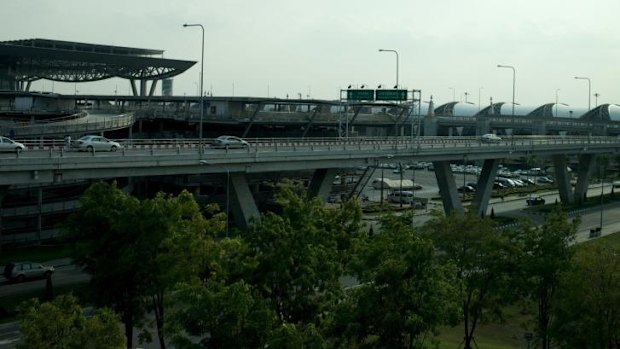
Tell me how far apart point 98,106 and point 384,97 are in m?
63.9

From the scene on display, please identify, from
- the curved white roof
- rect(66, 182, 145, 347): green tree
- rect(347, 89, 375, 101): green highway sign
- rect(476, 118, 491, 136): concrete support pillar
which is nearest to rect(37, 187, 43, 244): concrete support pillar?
rect(66, 182, 145, 347): green tree

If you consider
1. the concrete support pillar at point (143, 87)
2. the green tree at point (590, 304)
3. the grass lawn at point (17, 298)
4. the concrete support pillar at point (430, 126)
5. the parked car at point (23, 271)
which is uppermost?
the concrete support pillar at point (143, 87)

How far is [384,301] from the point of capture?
20.4 meters

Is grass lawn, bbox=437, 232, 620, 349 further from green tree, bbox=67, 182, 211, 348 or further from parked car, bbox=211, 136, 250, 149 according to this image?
parked car, bbox=211, 136, 250, 149

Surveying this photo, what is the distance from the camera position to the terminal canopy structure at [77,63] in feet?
349

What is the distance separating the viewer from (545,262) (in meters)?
26.9

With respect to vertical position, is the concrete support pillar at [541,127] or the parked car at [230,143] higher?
the concrete support pillar at [541,127]

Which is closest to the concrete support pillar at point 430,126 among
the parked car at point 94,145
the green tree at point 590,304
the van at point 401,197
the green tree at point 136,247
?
the van at point 401,197

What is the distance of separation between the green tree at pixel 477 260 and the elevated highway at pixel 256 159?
11835mm

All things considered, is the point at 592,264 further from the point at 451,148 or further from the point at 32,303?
the point at 451,148

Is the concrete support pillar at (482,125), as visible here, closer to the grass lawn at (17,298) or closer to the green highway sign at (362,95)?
the green highway sign at (362,95)

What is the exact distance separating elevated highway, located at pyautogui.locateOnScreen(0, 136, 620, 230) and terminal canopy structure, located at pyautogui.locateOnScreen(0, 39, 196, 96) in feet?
187

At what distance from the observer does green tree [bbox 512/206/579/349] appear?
87.9 ft

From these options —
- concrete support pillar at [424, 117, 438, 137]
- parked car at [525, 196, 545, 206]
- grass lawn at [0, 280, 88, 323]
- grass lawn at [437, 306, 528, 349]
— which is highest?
concrete support pillar at [424, 117, 438, 137]
